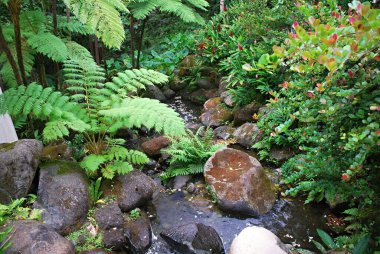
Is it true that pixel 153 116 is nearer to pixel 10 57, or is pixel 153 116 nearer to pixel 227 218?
pixel 227 218

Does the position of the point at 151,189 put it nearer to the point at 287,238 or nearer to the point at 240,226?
the point at 240,226

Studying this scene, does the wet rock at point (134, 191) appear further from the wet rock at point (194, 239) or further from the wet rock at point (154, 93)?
the wet rock at point (154, 93)

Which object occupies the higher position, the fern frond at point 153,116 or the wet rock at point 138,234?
the fern frond at point 153,116

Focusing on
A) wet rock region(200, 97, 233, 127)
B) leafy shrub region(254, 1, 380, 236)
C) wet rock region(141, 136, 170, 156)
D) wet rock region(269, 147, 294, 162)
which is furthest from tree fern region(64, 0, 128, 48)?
wet rock region(200, 97, 233, 127)

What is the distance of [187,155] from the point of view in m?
4.58

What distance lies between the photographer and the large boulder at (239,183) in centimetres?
384

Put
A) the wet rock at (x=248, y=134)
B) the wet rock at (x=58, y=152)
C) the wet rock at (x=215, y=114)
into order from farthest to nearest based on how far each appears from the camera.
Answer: the wet rock at (x=215, y=114), the wet rock at (x=248, y=134), the wet rock at (x=58, y=152)

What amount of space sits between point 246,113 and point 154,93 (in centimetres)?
246

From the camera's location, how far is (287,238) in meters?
3.46

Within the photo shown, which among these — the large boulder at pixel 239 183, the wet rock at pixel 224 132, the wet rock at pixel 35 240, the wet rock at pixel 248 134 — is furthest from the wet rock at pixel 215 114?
the wet rock at pixel 35 240

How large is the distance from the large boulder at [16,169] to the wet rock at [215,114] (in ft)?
10.9

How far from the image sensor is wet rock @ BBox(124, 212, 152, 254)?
10.8 ft

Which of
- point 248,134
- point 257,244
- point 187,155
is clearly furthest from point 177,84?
point 257,244

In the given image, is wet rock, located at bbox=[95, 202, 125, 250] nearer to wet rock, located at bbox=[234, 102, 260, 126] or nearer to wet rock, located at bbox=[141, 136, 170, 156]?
wet rock, located at bbox=[141, 136, 170, 156]
